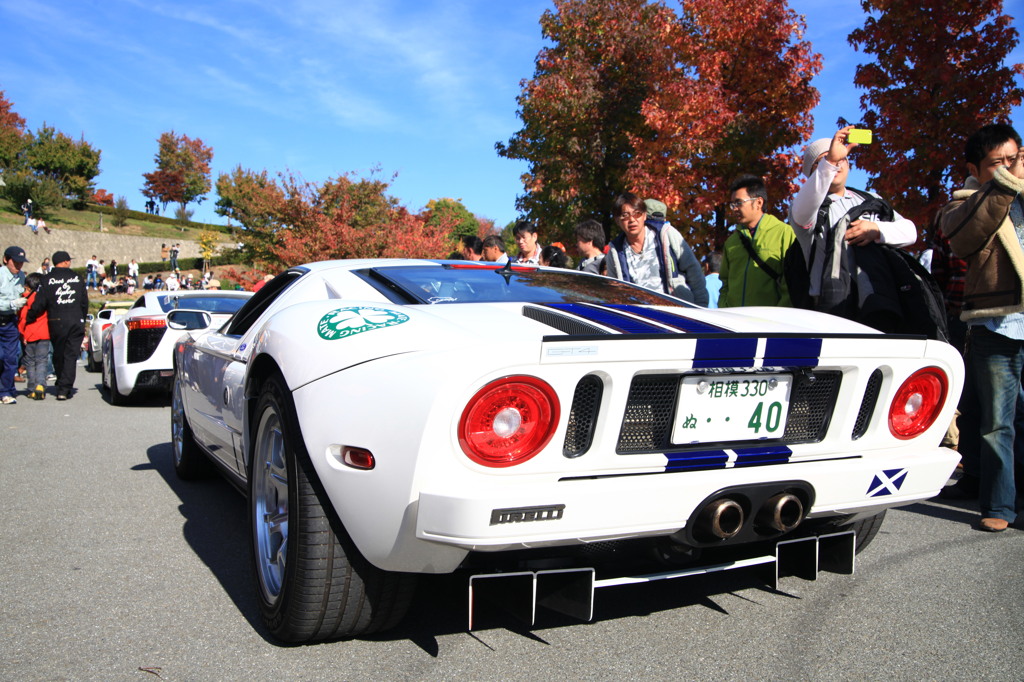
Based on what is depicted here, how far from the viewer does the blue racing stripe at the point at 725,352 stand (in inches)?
87.4

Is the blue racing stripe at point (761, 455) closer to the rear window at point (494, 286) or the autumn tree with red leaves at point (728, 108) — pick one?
the rear window at point (494, 286)

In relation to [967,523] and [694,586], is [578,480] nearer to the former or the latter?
Answer: [694,586]

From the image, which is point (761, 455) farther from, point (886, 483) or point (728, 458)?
point (886, 483)

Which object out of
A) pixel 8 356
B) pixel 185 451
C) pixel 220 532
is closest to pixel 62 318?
pixel 8 356

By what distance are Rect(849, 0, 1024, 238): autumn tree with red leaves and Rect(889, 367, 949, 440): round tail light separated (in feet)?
28.9

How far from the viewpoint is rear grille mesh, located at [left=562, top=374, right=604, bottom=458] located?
215 centimetres

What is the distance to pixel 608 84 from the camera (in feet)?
59.5

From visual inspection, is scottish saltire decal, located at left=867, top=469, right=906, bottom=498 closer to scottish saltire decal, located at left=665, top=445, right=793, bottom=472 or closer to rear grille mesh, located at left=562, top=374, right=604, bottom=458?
scottish saltire decal, located at left=665, top=445, right=793, bottom=472

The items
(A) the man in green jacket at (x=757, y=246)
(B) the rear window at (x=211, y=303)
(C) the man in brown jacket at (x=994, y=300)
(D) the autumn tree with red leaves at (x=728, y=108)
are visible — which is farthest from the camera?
(D) the autumn tree with red leaves at (x=728, y=108)

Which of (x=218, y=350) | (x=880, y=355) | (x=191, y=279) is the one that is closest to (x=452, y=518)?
(x=880, y=355)

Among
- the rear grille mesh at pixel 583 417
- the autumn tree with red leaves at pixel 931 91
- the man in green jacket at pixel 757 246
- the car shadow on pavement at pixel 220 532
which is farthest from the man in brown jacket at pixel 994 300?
the autumn tree with red leaves at pixel 931 91

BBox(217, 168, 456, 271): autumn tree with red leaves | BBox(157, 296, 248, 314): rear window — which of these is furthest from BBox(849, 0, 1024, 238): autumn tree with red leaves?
BBox(217, 168, 456, 271): autumn tree with red leaves

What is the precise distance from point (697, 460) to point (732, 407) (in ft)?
0.64

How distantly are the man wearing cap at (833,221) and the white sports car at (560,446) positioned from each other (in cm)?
125
